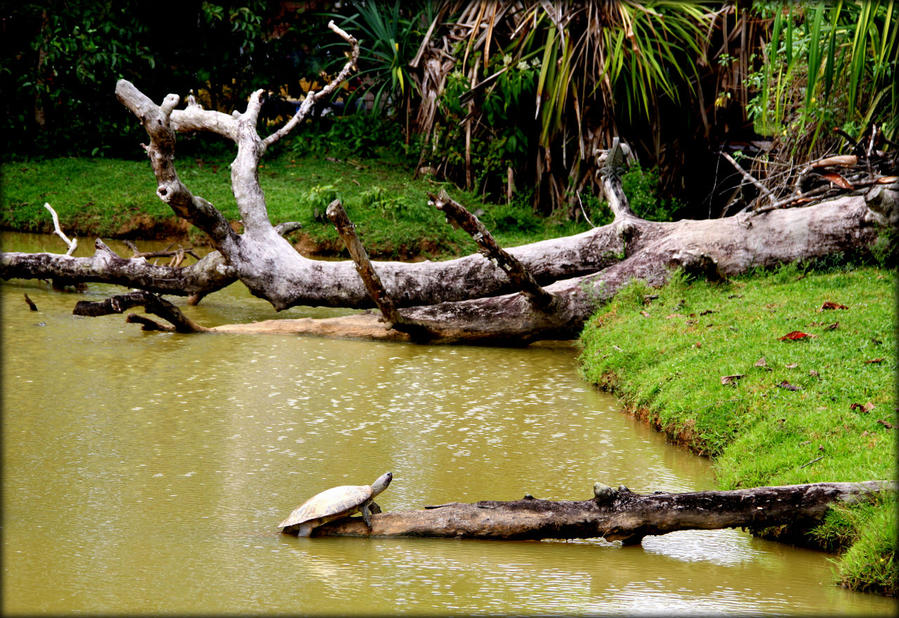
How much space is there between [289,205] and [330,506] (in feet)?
22.5

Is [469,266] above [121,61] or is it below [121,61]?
below

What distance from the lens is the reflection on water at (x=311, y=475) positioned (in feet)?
9.08

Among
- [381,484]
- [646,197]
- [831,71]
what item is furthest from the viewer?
[646,197]

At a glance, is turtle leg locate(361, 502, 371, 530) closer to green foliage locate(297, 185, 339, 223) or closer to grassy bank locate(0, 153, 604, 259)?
grassy bank locate(0, 153, 604, 259)

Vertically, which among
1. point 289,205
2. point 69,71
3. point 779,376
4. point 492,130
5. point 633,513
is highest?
point 69,71

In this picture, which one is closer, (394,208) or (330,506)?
(330,506)

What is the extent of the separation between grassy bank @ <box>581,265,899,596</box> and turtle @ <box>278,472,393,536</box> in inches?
57.4

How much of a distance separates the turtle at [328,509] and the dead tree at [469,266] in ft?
9.76

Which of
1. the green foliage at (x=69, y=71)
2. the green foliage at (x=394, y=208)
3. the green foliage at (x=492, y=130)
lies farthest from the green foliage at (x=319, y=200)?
the green foliage at (x=69, y=71)

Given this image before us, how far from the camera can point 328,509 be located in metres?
3.17

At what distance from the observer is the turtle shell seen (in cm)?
317

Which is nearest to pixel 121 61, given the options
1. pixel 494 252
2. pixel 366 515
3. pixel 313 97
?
pixel 313 97

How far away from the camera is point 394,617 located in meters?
2.60

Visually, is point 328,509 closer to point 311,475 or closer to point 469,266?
point 311,475
